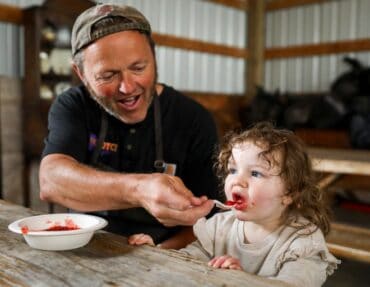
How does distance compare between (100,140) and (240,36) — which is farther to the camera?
(240,36)

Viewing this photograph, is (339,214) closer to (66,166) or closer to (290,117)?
(290,117)

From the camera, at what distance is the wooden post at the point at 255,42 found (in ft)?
25.7

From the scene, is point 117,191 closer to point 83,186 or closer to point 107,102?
point 83,186

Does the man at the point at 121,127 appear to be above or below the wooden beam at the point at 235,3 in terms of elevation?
below

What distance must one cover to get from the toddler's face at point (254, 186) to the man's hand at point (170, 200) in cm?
15

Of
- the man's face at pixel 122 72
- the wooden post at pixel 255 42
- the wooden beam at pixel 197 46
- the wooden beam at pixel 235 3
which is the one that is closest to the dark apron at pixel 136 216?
the man's face at pixel 122 72

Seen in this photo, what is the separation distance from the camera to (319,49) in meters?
7.10

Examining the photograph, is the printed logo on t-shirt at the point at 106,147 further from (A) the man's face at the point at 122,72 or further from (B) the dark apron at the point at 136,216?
(A) the man's face at the point at 122,72

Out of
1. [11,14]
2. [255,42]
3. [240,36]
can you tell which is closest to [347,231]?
[11,14]

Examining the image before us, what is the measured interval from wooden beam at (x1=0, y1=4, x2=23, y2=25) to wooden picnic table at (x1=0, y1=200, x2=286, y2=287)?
162 inches

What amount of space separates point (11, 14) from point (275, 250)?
4.39 m

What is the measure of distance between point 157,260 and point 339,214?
469cm

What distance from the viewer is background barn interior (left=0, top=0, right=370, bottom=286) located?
15.7 ft

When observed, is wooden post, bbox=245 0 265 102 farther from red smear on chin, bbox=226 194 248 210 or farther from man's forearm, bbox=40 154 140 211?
red smear on chin, bbox=226 194 248 210
